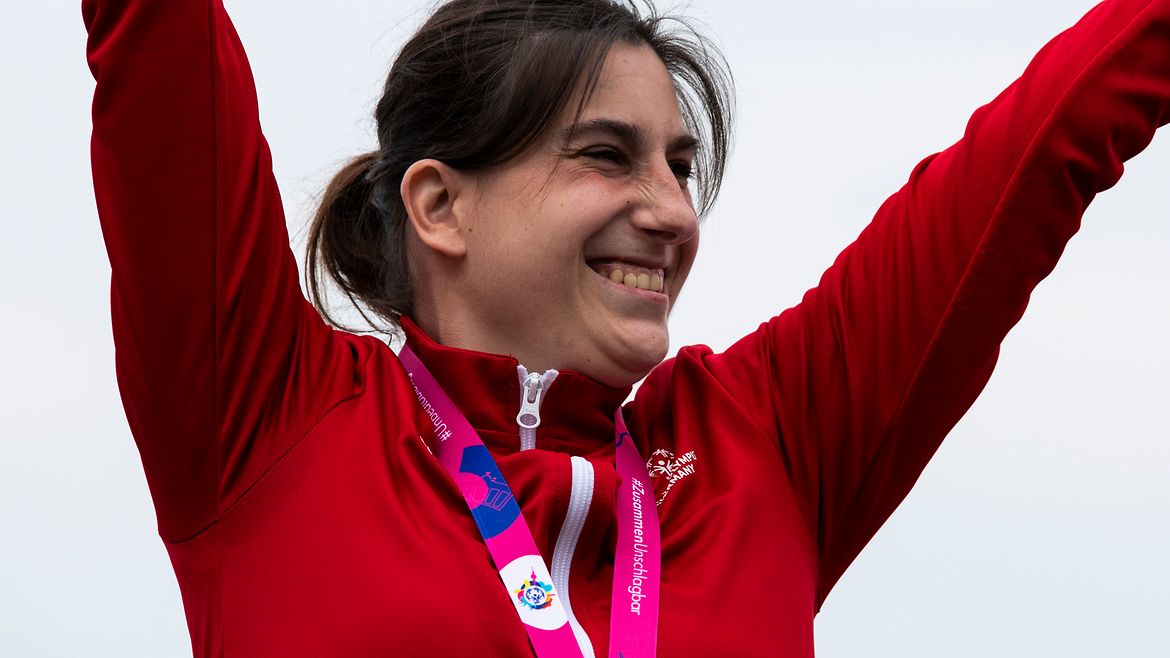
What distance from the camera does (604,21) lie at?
2855 millimetres

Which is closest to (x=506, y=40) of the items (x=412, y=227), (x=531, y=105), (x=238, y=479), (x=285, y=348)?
(x=531, y=105)

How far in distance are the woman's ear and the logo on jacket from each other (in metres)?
0.48

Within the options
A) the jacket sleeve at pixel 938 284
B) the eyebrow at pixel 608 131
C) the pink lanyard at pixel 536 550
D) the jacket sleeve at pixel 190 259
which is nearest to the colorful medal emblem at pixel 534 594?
Result: the pink lanyard at pixel 536 550

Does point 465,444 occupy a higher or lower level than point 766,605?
higher

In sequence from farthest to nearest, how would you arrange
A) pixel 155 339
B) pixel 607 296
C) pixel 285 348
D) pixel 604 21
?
pixel 604 21, pixel 607 296, pixel 285 348, pixel 155 339

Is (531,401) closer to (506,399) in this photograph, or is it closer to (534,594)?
(506,399)

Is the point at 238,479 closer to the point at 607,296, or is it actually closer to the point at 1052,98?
the point at 607,296

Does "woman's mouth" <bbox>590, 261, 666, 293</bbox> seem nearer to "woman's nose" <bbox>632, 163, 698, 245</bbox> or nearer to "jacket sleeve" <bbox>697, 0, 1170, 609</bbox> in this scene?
"woman's nose" <bbox>632, 163, 698, 245</bbox>

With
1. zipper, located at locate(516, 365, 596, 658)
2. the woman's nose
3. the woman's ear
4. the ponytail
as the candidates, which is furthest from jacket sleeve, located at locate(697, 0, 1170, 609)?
the ponytail

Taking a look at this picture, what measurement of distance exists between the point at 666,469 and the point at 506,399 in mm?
286

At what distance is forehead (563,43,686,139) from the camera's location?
273cm

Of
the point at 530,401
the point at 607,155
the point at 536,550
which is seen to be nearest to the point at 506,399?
the point at 530,401

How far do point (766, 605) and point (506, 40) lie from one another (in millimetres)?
1069

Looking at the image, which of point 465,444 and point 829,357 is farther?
point 829,357
